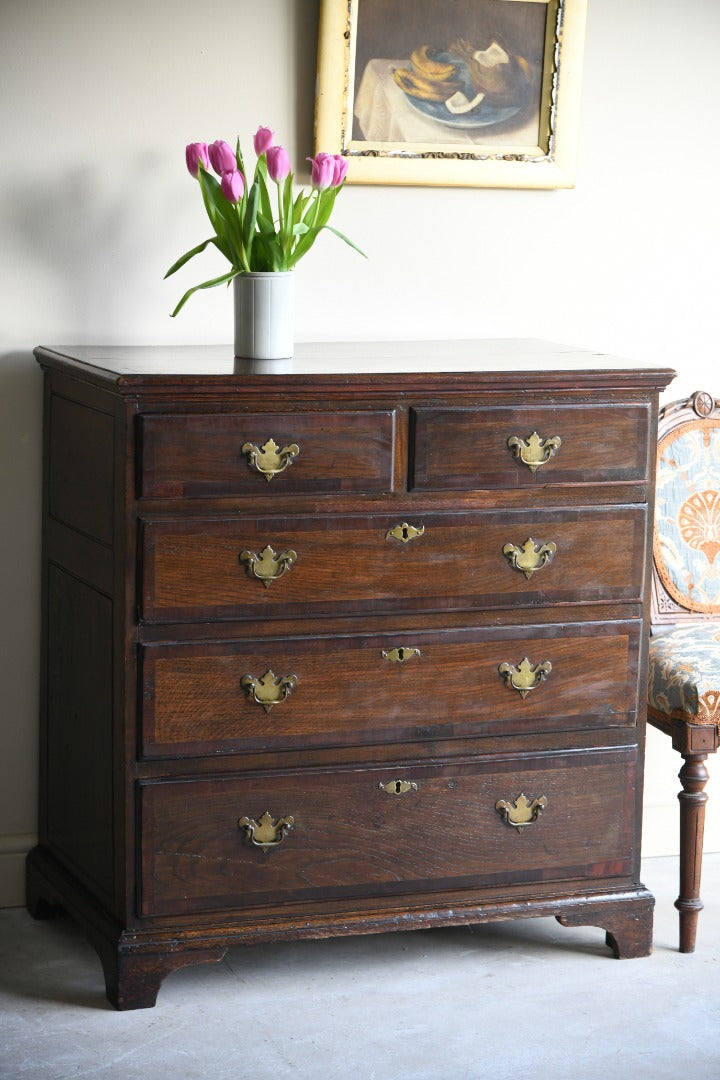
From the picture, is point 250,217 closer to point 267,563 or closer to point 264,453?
point 264,453

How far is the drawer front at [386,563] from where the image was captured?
2.64 m

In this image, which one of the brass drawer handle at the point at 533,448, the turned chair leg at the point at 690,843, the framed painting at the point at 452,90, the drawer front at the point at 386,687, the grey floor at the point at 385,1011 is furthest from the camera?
the framed painting at the point at 452,90

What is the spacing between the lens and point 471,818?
288 centimetres

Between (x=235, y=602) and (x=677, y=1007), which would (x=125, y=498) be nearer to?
(x=235, y=602)

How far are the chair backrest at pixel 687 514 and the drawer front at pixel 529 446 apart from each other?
480 mm

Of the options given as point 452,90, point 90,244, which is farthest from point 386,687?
point 452,90

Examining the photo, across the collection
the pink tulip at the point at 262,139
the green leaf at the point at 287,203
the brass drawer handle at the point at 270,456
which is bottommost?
the brass drawer handle at the point at 270,456

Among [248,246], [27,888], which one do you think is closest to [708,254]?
[248,246]

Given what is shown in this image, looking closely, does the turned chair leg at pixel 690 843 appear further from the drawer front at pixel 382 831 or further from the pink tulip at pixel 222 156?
the pink tulip at pixel 222 156

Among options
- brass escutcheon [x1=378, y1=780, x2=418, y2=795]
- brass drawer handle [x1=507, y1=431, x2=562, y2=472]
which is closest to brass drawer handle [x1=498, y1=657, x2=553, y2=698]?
brass escutcheon [x1=378, y1=780, x2=418, y2=795]

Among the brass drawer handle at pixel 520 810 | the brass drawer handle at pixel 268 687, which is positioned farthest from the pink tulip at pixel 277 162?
the brass drawer handle at pixel 520 810

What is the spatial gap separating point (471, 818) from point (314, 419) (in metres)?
0.84

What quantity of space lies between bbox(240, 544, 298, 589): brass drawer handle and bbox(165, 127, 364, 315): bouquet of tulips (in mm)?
523

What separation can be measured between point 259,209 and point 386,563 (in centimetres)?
73
